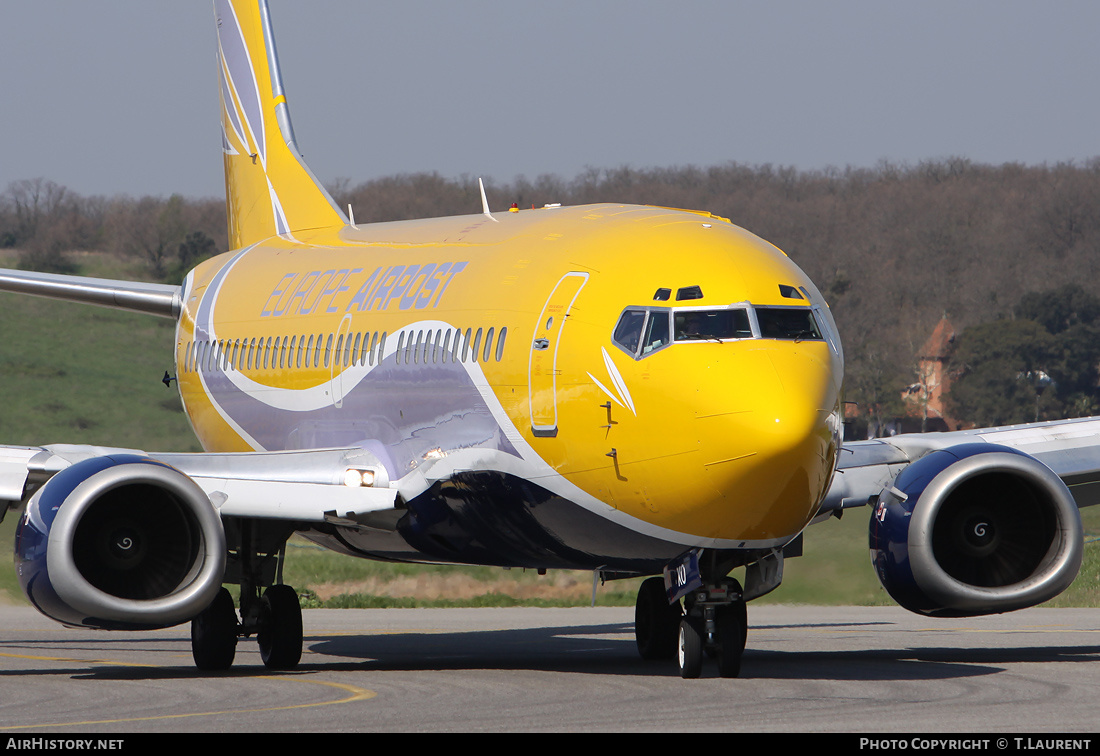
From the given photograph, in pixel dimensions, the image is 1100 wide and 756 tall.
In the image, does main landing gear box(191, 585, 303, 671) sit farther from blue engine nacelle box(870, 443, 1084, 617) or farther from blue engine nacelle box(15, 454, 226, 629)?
blue engine nacelle box(870, 443, 1084, 617)

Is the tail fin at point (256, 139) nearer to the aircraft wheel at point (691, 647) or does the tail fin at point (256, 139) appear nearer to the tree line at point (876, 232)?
the aircraft wheel at point (691, 647)

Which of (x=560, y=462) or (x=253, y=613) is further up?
(x=560, y=462)

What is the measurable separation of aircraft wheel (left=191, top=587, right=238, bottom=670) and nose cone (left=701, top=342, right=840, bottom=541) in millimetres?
6107

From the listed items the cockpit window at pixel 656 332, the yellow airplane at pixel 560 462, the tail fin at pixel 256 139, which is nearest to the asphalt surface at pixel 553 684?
the yellow airplane at pixel 560 462

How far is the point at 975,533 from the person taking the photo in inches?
676

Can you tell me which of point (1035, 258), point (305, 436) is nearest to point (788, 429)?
point (305, 436)

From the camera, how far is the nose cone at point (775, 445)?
13.5 meters

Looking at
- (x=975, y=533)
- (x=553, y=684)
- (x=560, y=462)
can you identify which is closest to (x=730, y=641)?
(x=553, y=684)

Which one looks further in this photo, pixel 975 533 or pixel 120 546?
pixel 975 533

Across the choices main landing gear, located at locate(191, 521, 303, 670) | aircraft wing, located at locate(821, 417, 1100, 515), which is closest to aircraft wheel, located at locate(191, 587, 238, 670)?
main landing gear, located at locate(191, 521, 303, 670)

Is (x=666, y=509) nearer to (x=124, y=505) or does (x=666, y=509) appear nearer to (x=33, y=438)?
(x=124, y=505)

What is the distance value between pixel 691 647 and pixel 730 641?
14.2 inches

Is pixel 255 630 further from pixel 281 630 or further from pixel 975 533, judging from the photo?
pixel 975 533

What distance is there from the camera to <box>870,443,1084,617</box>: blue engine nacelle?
656 inches
